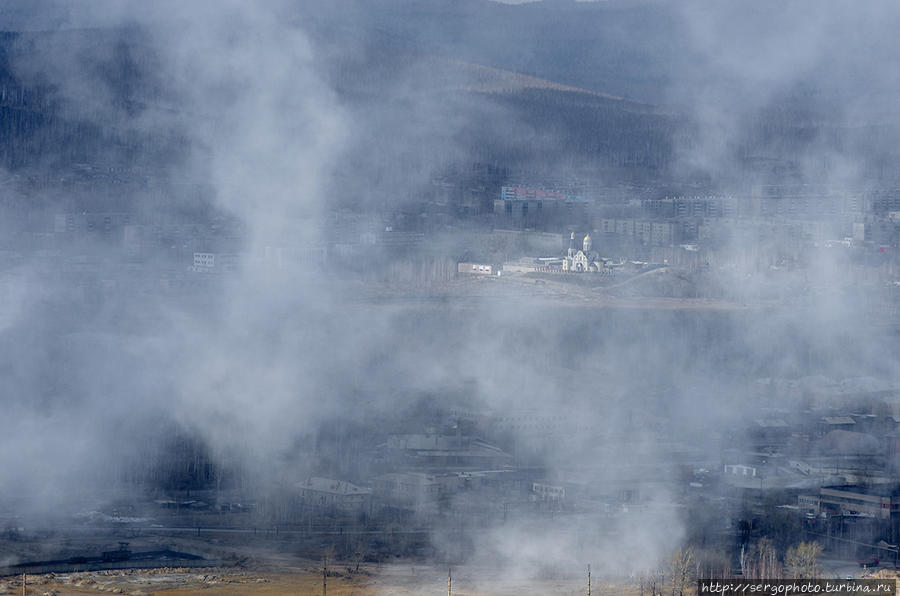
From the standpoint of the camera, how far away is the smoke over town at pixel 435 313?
983 cm

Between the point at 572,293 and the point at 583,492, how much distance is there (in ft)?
27.9

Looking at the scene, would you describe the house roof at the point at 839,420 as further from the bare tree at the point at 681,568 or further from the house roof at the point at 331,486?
the house roof at the point at 331,486

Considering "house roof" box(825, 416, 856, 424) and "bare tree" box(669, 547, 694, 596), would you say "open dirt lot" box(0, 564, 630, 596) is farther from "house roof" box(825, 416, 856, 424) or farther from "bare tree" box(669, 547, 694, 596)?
"house roof" box(825, 416, 856, 424)

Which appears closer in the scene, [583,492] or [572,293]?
[583,492]

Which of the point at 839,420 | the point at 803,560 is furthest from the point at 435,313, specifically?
the point at 803,560

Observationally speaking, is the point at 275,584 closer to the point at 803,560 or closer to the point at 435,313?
the point at 803,560

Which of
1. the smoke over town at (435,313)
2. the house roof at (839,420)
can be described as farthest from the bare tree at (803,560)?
the house roof at (839,420)

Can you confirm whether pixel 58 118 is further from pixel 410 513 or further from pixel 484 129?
pixel 410 513

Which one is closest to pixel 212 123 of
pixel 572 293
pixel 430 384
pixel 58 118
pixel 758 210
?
pixel 58 118

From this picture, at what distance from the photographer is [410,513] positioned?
10.1 m

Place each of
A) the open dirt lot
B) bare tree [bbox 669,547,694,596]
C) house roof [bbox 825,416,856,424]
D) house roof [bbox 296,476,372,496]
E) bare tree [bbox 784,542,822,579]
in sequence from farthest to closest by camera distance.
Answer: house roof [bbox 825,416,856,424]
house roof [bbox 296,476,372,496]
bare tree [bbox 784,542,822,579]
bare tree [bbox 669,547,694,596]
the open dirt lot

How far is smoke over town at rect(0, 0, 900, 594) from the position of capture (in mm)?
9828

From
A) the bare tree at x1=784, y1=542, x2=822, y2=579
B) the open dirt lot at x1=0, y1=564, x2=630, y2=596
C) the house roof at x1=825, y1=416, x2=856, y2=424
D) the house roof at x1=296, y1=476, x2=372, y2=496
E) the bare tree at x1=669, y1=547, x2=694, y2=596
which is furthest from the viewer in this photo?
the house roof at x1=825, y1=416, x2=856, y2=424

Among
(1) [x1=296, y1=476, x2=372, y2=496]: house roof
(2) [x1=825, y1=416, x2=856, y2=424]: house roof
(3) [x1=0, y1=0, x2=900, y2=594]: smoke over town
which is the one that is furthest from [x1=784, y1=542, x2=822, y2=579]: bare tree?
(2) [x1=825, y1=416, x2=856, y2=424]: house roof
